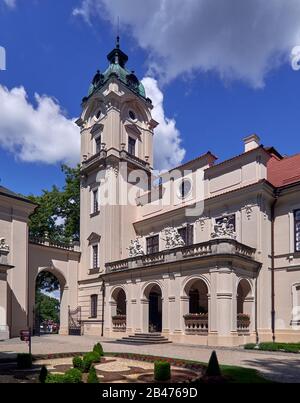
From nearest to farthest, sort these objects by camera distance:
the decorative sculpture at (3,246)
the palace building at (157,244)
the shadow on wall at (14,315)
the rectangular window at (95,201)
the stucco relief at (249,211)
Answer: the palace building at (157,244) → the stucco relief at (249,211) → the decorative sculpture at (3,246) → the shadow on wall at (14,315) → the rectangular window at (95,201)

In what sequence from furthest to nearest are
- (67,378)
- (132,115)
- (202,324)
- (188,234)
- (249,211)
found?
(132,115), (188,234), (249,211), (202,324), (67,378)

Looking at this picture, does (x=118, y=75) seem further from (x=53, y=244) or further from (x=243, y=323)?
(x=243, y=323)

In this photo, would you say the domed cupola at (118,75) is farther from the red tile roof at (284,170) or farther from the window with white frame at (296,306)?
the window with white frame at (296,306)

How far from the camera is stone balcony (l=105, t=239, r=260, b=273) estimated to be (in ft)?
74.6

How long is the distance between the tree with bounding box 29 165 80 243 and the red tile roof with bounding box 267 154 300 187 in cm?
1963

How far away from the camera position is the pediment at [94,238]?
34.2 m

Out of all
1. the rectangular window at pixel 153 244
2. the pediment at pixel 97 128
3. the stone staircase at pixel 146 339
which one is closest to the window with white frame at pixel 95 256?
the rectangular window at pixel 153 244

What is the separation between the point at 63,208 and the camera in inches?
1662

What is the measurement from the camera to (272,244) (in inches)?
998

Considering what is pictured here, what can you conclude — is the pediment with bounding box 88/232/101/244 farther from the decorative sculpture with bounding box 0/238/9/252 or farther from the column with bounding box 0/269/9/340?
the column with bounding box 0/269/9/340

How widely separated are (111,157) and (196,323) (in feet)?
51.2

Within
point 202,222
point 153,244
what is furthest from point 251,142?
point 153,244

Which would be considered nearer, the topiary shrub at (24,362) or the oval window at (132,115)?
the topiary shrub at (24,362)

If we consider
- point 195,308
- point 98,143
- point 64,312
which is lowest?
point 64,312
